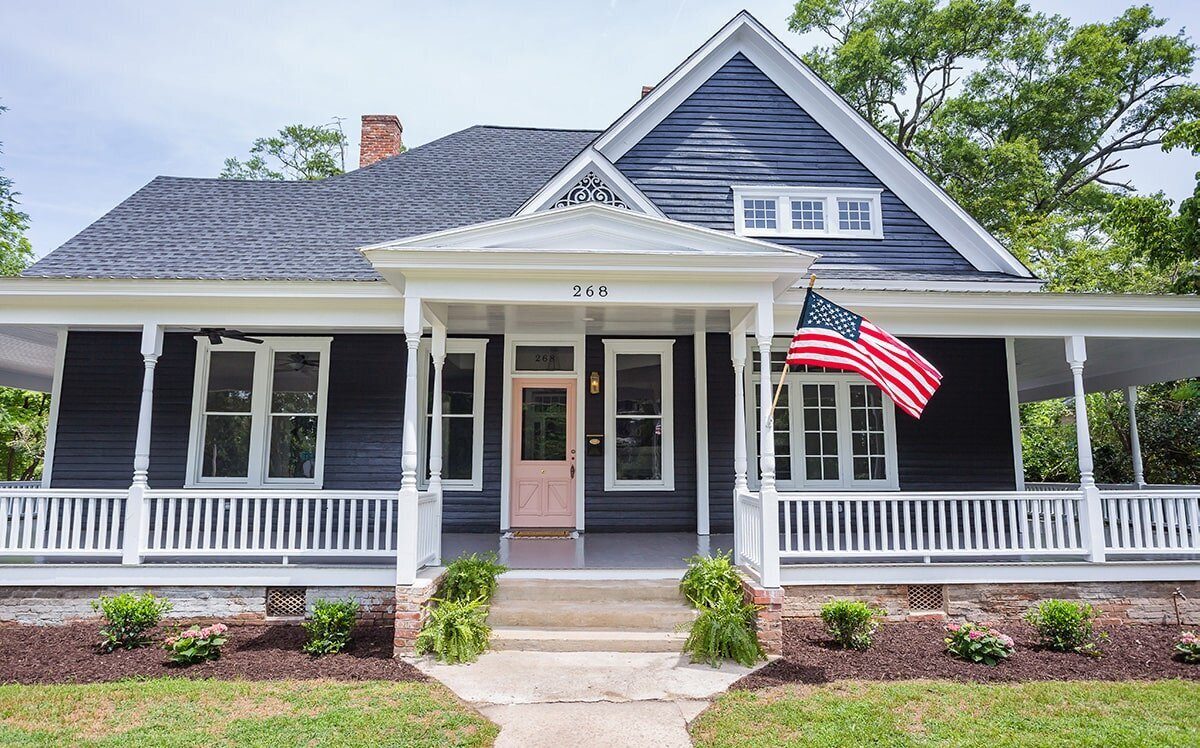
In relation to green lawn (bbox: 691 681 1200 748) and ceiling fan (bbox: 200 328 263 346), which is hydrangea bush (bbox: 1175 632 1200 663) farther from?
ceiling fan (bbox: 200 328 263 346)

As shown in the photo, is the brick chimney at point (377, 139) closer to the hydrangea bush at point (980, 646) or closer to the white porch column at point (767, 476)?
the white porch column at point (767, 476)

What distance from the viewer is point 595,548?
8398mm

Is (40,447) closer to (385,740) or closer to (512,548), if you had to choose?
(512,548)

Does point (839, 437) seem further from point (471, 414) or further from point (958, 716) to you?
point (958, 716)

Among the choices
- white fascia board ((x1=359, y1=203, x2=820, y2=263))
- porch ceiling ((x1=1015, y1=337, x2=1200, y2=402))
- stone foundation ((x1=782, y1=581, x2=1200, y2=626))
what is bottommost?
stone foundation ((x1=782, y1=581, x2=1200, y2=626))

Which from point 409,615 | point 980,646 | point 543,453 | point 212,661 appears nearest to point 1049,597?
point 980,646

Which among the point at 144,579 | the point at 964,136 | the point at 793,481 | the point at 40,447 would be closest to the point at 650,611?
the point at 793,481

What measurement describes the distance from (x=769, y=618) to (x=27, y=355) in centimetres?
1145

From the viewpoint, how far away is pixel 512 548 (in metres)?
8.39

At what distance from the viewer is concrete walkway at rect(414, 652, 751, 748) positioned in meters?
4.48

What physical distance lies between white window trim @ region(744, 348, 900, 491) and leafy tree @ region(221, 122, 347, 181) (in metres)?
24.8

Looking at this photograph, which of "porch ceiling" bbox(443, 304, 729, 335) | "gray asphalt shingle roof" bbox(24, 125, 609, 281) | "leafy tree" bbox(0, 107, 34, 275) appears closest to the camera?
"porch ceiling" bbox(443, 304, 729, 335)

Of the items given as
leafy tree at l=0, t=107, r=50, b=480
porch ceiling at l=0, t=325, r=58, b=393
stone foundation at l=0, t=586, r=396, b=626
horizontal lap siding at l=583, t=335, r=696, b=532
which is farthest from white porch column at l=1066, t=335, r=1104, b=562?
leafy tree at l=0, t=107, r=50, b=480

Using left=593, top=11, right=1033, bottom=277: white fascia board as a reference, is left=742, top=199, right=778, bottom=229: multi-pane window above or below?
below
